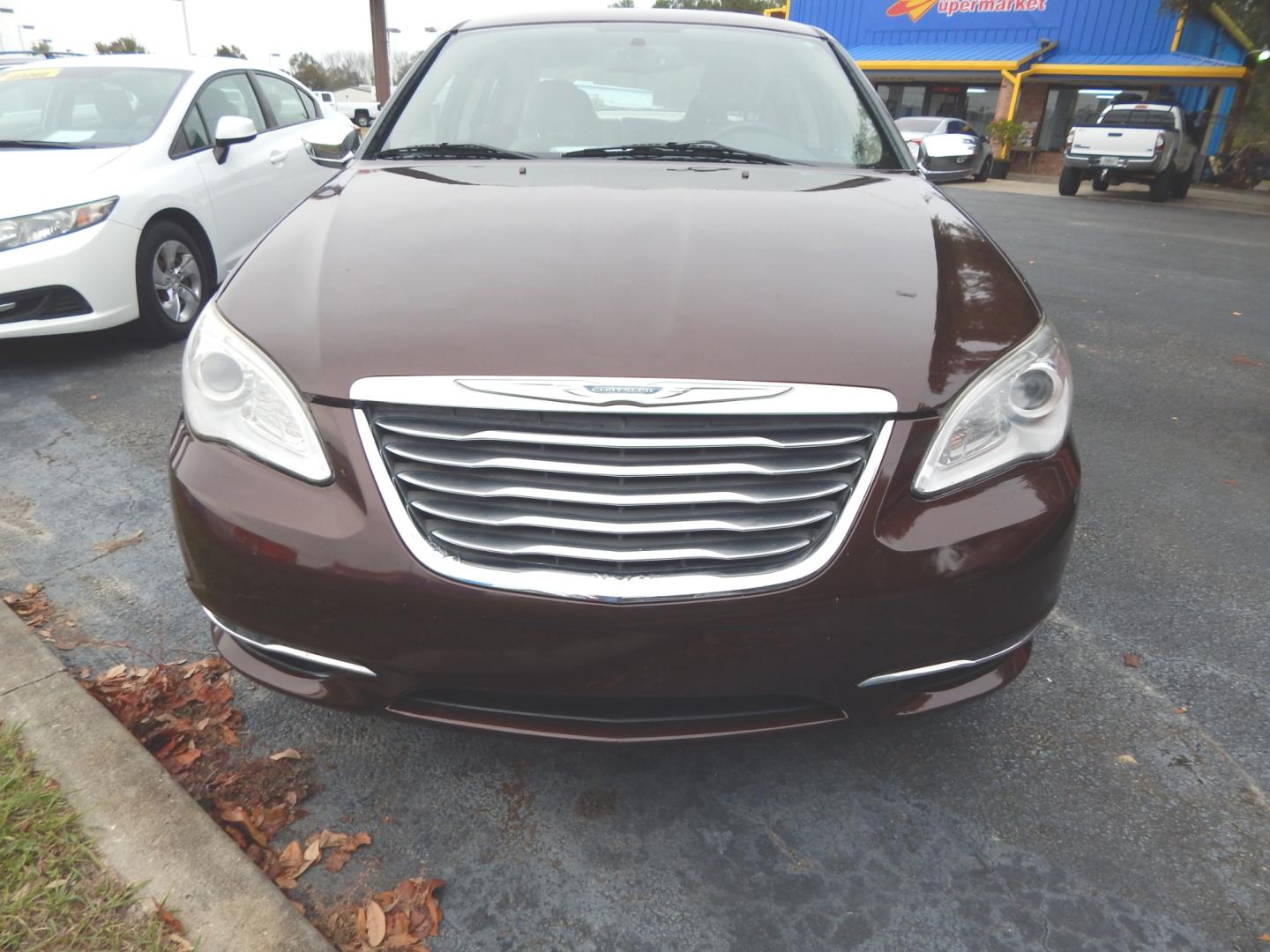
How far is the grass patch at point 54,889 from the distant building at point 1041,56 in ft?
83.3

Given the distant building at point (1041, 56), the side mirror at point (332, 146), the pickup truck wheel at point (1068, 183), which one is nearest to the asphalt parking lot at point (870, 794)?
the side mirror at point (332, 146)

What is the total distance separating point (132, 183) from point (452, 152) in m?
2.90

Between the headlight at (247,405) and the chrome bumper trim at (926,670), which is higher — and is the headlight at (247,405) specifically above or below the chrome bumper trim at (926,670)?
above

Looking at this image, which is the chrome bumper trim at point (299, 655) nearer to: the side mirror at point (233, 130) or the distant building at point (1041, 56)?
the side mirror at point (233, 130)

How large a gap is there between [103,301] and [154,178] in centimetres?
77

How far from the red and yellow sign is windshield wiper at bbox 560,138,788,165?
2741cm

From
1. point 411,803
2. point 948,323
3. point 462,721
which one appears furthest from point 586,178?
point 411,803

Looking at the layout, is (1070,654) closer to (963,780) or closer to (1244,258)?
(963,780)

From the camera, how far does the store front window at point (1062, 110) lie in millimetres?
25625

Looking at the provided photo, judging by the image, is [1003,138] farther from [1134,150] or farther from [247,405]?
[247,405]

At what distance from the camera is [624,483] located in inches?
60.9

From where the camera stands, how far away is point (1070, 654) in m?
2.48

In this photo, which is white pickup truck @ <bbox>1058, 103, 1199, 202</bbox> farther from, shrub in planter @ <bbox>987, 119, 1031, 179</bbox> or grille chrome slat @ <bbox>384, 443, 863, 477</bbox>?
grille chrome slat @ <bbox>384, 443, 863, 477</bbox>

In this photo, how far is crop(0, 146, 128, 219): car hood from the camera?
4320 mm
